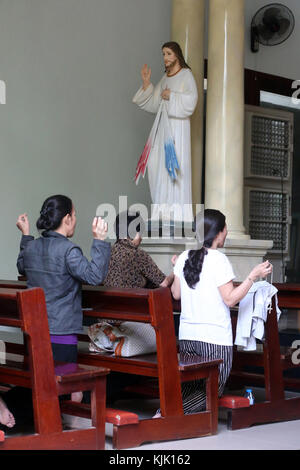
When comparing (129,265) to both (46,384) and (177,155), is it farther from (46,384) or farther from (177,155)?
(177,155)

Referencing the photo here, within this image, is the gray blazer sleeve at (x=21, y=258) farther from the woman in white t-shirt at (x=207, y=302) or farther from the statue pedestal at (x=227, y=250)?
the statue pedestal at (x=227, y=250)

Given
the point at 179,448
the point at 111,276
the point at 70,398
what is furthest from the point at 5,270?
the point at 179,448

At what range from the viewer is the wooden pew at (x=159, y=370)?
11.8 ft

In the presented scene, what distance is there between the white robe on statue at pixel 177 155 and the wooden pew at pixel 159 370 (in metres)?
3.04

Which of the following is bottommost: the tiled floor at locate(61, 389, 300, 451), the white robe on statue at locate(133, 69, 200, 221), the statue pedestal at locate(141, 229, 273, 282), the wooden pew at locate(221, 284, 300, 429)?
the tiled floor at locate(61, 389, 300, 451)

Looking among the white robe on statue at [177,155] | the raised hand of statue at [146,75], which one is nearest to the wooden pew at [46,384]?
the white robe on statue at [177,155]

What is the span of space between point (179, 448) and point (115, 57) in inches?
219

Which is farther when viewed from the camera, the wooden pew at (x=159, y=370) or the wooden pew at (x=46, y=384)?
the wooden pew at (x=159, y=370)

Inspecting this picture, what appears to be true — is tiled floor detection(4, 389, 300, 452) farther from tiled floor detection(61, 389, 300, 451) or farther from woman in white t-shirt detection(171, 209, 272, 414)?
woman in white t-shirt detection(171, 209, 272, 414)

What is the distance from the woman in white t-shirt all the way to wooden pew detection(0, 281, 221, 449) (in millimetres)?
97

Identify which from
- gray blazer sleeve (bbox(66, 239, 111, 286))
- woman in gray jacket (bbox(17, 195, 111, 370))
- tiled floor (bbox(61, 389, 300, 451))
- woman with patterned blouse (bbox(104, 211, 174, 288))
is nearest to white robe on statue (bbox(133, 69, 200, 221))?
woman with patterned blouse (bbox(104, 211, 174, 288))

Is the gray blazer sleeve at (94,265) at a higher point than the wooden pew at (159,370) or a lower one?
higher

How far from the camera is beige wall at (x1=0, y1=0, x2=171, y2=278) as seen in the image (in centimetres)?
752

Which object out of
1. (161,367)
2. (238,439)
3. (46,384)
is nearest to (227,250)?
(238,439)
